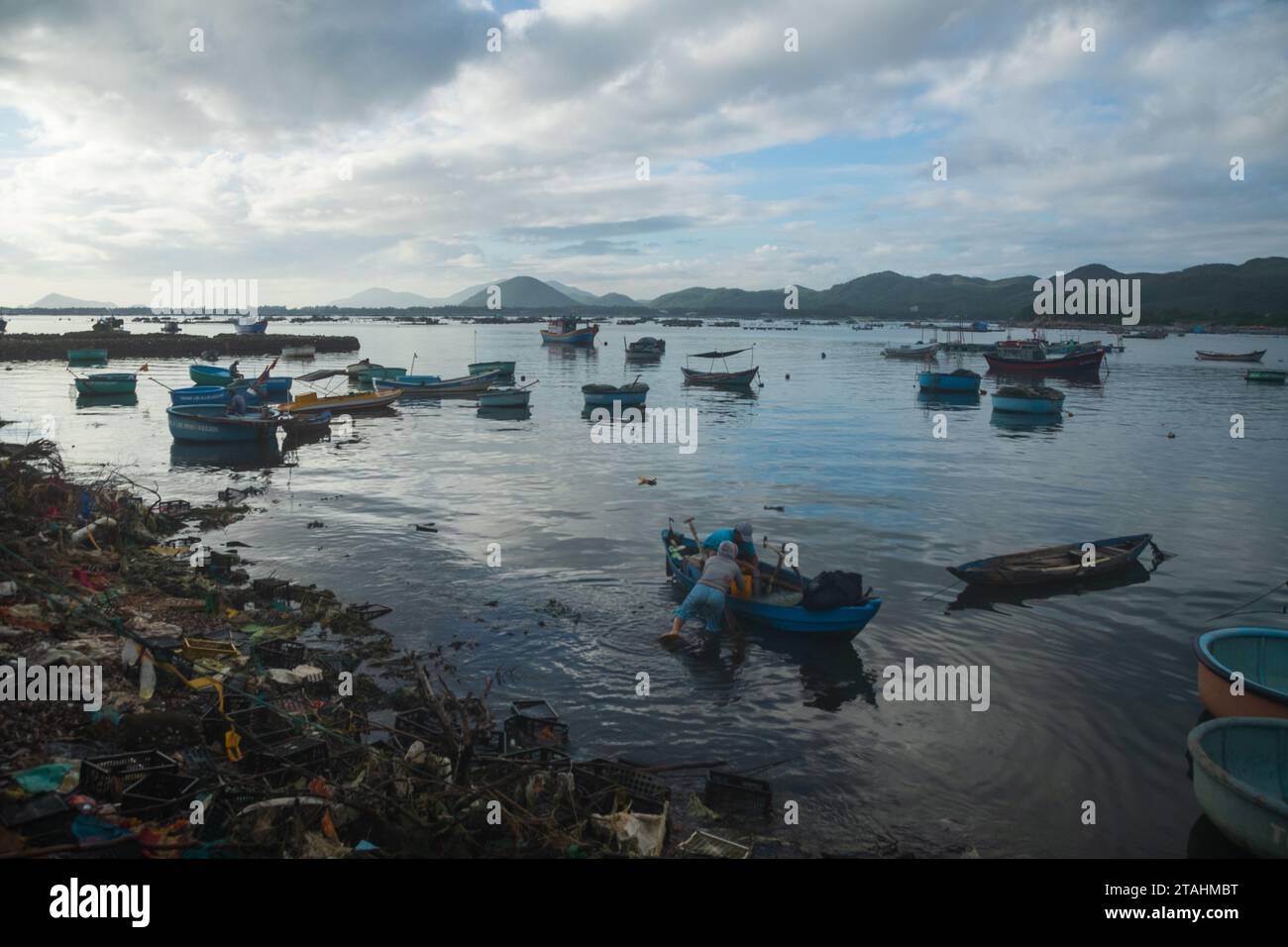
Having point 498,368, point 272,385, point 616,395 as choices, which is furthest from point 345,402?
point 498,368

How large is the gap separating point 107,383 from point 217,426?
23384 mm

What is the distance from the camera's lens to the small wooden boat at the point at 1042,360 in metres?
73.4

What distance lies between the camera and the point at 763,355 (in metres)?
112

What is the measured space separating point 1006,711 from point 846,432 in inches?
1214

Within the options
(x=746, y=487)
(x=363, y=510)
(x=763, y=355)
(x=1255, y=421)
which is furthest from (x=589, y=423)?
(x=763, y=355)

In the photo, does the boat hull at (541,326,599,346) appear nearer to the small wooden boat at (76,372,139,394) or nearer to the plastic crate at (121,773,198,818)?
the small wooden boat at (76,372,139,394)

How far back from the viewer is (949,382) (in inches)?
2304

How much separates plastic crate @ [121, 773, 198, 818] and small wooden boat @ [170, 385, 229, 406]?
3405cm

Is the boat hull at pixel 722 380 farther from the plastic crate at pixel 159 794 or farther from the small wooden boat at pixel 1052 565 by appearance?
the plastic crate at pixel 159 794

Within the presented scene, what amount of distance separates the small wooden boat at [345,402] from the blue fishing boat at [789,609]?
2999cm

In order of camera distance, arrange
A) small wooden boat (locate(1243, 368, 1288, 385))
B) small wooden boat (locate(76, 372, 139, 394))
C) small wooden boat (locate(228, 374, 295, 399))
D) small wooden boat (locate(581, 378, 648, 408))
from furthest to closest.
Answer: small wooden boat (locate(1243, 368, 1288, 385)) < small wooden boat (locate(76, 372, 139, 394)) < small wooden boat (locate(581, 378, 648, 408)) < small wooden boat (locate(228, 374, 295, 399))

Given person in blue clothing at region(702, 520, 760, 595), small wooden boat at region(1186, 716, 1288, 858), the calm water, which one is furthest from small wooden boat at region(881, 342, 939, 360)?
small wooden boat at region(1186, 716, 1288, 858)

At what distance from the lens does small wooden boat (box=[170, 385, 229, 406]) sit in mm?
37438
